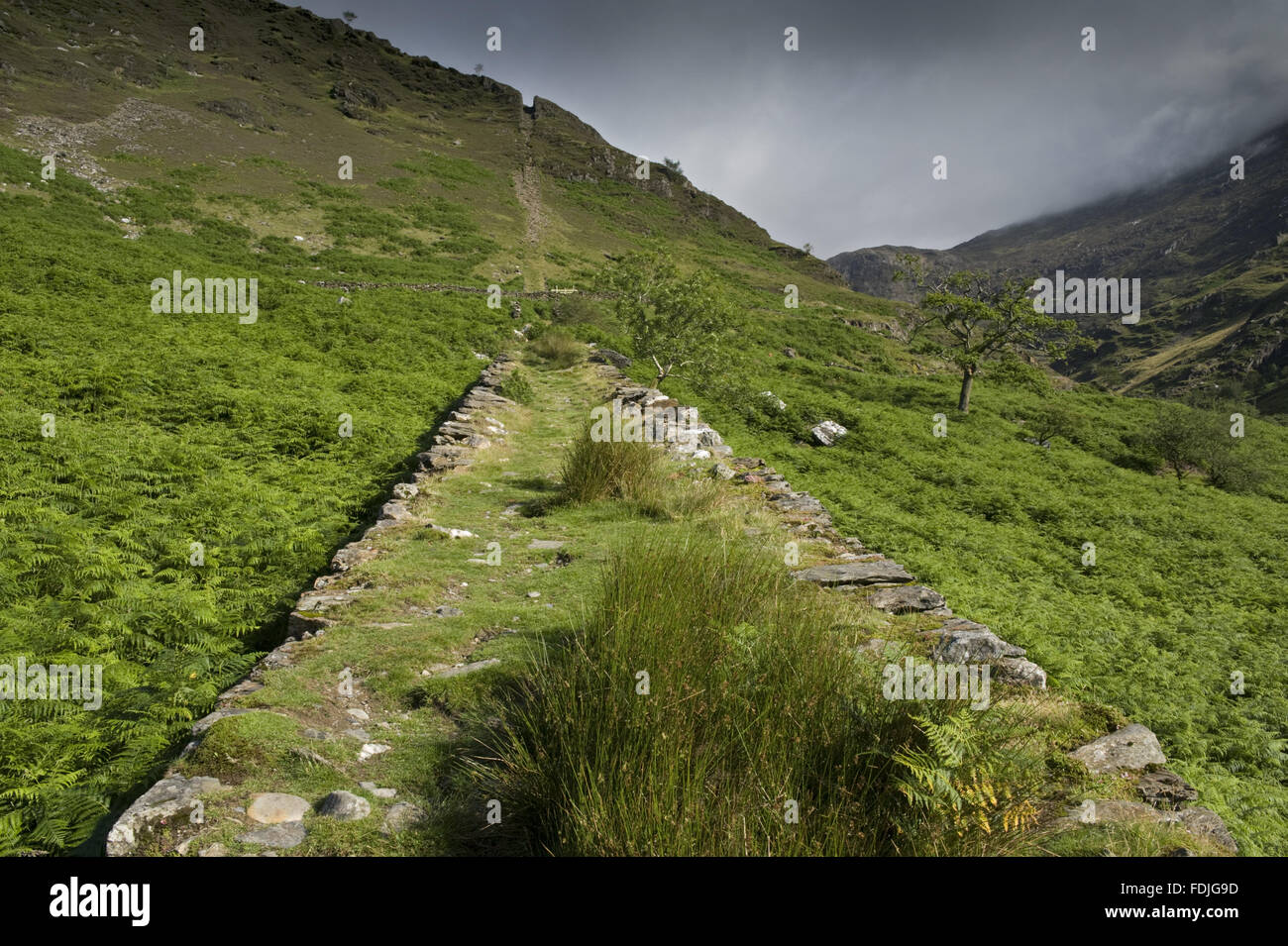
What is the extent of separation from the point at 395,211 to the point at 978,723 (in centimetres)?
4722

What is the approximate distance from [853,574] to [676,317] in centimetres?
1354

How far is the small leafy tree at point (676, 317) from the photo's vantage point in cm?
1812

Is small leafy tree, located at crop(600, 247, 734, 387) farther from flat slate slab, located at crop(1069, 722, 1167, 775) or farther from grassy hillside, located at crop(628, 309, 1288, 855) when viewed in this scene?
flat slate slab, located at crop(1069, 722, 1167, 775)

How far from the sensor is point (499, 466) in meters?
10.3

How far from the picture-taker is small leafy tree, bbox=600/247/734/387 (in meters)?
18.1

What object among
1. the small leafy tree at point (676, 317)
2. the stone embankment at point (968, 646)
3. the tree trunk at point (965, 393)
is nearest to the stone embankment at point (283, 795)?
the stone embankment at point (968, 646)

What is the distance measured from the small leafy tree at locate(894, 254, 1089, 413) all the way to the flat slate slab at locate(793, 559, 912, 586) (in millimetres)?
22018

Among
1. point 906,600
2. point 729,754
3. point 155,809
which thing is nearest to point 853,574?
point 906,600

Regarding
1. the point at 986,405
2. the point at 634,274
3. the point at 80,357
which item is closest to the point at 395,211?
the point at 634,274

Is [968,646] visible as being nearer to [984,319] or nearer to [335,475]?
[335,475]

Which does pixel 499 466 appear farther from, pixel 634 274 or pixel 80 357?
pixel 634 274

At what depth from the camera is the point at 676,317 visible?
18.3m

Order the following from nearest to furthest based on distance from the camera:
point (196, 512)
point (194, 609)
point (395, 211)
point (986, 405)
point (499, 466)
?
point (194, 609), point (196, 512), point (499, 466), point (986, 405), point (395, 211)

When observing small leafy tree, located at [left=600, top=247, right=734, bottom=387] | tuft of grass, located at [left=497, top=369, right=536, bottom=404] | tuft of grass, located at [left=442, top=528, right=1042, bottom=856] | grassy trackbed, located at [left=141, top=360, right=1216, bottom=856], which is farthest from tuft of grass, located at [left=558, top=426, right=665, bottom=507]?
small leafy tree, located at [left=600, top=247, right=734, bottom=387]
